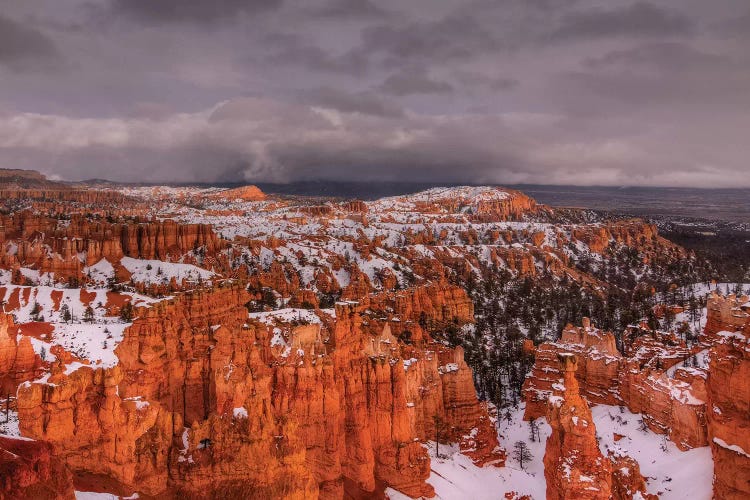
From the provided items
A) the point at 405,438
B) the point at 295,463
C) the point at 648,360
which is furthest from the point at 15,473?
the point at 648,360

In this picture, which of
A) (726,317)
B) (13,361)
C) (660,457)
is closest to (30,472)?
(13,361)

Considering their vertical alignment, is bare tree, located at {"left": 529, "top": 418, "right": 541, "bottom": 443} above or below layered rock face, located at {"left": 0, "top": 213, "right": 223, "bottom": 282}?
below

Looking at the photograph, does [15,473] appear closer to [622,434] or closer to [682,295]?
[622,434]

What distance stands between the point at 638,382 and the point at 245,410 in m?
29.0

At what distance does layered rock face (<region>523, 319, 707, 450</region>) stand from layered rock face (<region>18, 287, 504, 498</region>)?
915cm

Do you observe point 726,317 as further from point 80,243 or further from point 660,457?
Result: point 80,243

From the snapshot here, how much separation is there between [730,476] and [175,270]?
79721 mm

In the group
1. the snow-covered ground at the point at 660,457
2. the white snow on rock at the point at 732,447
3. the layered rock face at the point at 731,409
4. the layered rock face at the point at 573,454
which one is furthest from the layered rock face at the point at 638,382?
the white snow on rock at the point at 732,447

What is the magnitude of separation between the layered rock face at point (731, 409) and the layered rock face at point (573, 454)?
411cm

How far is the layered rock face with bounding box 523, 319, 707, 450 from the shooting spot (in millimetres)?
28406

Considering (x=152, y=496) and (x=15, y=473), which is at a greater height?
(x=15, y=473)

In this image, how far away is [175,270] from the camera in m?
83.4

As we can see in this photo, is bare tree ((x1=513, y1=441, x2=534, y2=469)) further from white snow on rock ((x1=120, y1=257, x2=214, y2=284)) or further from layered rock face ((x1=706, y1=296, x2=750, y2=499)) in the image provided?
white snow on rock ((x1=120, y1=257, x2=214, y2=284))

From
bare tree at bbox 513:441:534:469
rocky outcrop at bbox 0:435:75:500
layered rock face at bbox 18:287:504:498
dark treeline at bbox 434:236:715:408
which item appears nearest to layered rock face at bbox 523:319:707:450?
bare tree at bbox 513:441:534:469
